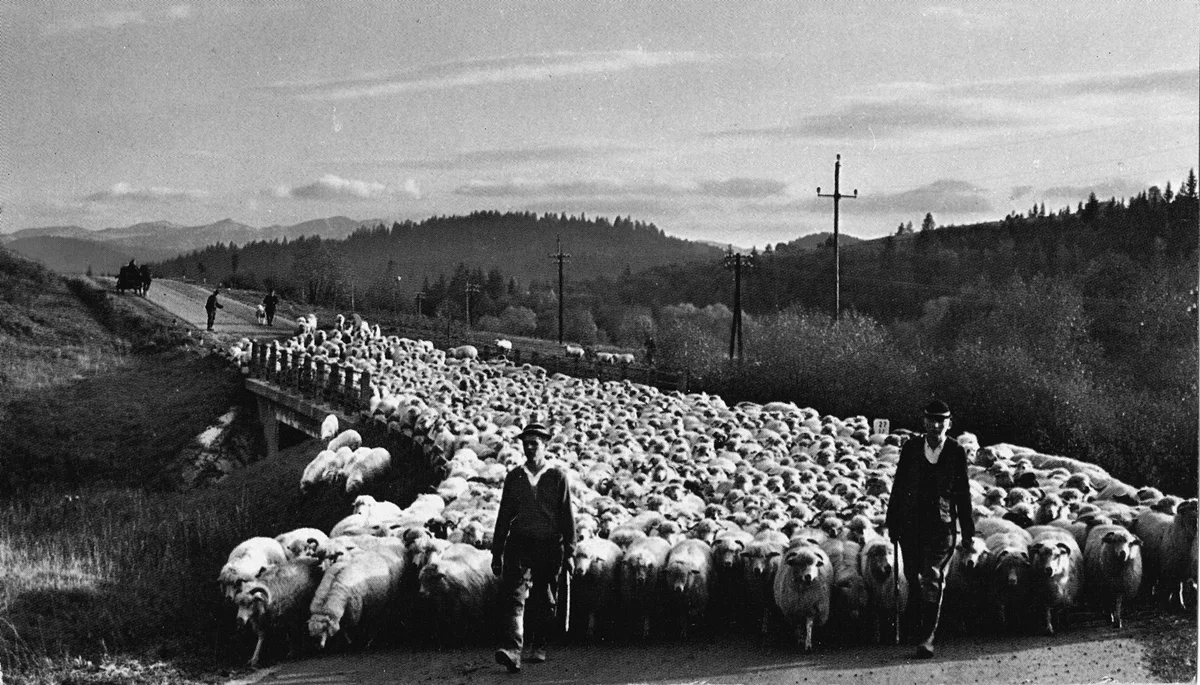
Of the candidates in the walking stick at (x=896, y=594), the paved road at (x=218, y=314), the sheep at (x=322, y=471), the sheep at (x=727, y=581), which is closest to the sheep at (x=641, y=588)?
the sheep at (x=727, y=581)

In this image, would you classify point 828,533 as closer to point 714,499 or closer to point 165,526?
point 714,499

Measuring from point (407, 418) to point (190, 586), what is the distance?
31.5ft

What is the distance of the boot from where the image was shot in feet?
31.0

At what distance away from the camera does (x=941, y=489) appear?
9.10 meters

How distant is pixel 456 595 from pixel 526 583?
138 cm

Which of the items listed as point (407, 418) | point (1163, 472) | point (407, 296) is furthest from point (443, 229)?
point (1163, 472)

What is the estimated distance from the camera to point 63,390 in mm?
28781

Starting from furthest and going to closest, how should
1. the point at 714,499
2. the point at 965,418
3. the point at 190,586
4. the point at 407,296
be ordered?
the point at 407,296
the point at 965,418
the point at 714,499
the point at 190,586

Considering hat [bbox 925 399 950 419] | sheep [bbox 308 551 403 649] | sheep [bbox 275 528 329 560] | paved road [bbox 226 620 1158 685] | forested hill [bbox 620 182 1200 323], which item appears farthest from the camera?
forested hill [bbox 620 182 1200 323]

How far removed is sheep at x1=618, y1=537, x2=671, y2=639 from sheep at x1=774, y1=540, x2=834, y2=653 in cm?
126

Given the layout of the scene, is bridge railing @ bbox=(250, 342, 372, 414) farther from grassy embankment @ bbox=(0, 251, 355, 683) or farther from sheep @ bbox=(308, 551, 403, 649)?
sheep @ bbox=(308, 551, 403, 649)

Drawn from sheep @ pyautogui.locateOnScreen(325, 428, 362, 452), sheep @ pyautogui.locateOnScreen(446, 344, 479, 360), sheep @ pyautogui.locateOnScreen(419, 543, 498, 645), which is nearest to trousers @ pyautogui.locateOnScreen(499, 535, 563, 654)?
sheep @ pyautogui.locateOnScreen(419, 543, 498, 645)

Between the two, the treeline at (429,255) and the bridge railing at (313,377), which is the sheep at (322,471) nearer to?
the bridge railing at (313,377)

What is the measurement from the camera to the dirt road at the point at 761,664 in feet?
30.5
